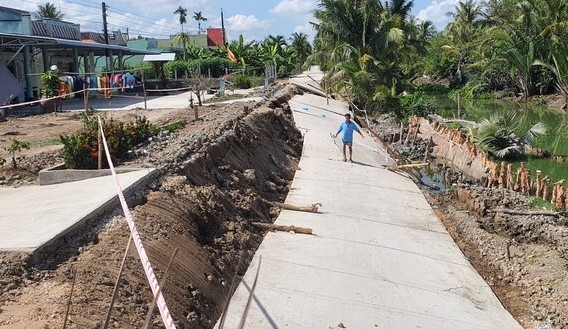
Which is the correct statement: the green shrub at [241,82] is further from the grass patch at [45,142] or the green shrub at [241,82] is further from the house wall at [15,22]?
the grass patch at [45,142]

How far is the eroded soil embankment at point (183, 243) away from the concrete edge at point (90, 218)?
9.2 inches

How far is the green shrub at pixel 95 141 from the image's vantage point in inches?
443

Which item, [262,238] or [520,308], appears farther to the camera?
[262,238]

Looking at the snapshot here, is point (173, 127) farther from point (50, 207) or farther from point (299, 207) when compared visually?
point (50, 207)

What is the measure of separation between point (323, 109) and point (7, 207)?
23690 mm

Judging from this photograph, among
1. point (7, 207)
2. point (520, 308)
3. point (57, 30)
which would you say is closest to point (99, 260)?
point (7, 207)

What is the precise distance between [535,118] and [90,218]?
3591 cm

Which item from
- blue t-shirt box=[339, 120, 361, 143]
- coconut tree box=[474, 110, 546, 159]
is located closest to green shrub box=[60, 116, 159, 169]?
blue t-shirt box=[339, 120, 361, 143]

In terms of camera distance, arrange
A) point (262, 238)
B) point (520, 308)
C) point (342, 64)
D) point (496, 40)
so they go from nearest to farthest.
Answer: point (520, 308) → point (262, 238) → point (342, 64) → point (496, 40)

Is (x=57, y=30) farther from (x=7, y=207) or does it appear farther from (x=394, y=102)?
(x=7, y=207)

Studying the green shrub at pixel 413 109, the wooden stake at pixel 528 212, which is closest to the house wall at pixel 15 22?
the green shrub at pixel 413 109

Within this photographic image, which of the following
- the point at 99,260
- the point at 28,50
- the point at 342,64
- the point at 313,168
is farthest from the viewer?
the point at 342,64

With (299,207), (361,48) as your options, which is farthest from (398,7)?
(299,207)

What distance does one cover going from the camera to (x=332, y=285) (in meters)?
9.19
